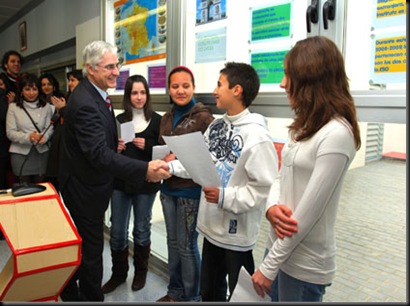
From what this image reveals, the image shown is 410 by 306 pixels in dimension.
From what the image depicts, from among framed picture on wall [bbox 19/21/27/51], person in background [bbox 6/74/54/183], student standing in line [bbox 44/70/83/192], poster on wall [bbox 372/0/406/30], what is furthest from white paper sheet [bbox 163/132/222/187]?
framed picture on wall [bbox 19/21/27/51]

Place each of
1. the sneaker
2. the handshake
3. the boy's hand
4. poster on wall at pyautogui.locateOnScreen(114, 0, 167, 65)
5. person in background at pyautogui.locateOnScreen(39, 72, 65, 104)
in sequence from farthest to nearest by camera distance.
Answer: person in background at pyautogui.locateOnScreen(39, 72, 65, 104) → poster on wall at pyautogui.locateOnScreen(114, 0, 167, 65) → the sneaker → the handshake → the boy's hand

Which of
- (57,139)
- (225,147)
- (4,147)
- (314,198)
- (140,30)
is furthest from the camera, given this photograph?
(4,147)

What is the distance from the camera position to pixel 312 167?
104 centimetres

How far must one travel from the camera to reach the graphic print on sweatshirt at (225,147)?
1555 mm

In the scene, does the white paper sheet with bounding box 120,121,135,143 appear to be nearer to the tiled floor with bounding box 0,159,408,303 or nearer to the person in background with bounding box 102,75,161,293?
the person in background with bounding box 102,75,161,293

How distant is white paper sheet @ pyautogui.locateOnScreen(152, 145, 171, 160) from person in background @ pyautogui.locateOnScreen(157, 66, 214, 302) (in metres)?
0.03

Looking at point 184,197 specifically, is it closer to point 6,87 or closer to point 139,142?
point 139,142

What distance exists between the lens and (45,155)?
3.23 meters

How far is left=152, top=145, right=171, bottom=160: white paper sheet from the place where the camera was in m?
1.94

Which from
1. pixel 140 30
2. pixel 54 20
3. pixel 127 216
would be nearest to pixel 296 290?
pixel 127 216

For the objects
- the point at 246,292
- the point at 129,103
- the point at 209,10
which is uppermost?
the point at 209,10

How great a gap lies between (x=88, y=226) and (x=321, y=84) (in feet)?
4.33

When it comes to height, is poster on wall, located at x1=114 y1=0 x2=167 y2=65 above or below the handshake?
above

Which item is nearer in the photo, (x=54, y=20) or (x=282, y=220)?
(x=282, y=220)
